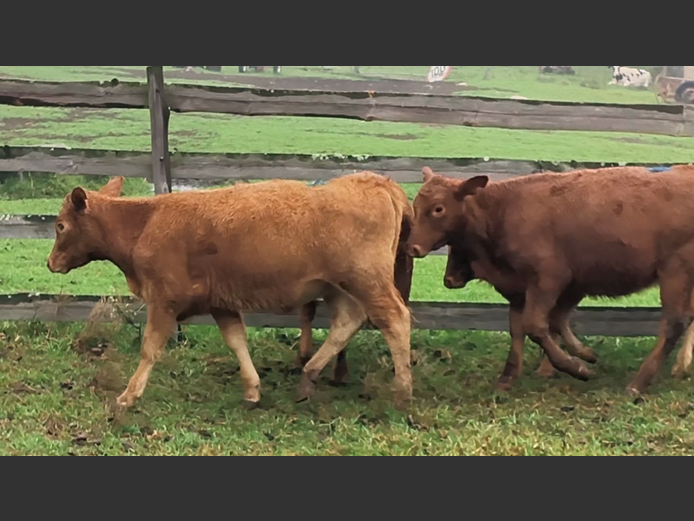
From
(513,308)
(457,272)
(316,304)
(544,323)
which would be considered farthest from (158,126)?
(544,323)

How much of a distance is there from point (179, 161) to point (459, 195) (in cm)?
283

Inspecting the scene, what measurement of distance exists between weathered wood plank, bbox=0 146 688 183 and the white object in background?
48.6 ft

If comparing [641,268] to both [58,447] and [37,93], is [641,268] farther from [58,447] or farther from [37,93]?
[37,93]

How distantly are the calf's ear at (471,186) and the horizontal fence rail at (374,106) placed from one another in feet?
3.53

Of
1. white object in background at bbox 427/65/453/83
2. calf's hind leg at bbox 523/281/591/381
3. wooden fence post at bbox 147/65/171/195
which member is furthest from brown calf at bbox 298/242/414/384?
white object in background at bbox 427/65/453/83

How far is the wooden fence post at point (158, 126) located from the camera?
7.98 metres

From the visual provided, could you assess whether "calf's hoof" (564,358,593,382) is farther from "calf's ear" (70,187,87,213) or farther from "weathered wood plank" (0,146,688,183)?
"calf's ear" (70,187,87,213)

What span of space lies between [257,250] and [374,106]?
2219 millimetres

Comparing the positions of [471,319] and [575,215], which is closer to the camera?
[575,215]

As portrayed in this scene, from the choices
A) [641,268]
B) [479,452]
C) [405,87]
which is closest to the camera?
[479,452]

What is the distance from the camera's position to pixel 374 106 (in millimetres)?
8055

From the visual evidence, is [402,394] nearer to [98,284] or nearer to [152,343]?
[152,343]

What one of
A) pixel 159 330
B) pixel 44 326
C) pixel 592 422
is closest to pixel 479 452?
pixel 592 422

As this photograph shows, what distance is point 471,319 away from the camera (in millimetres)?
8117
